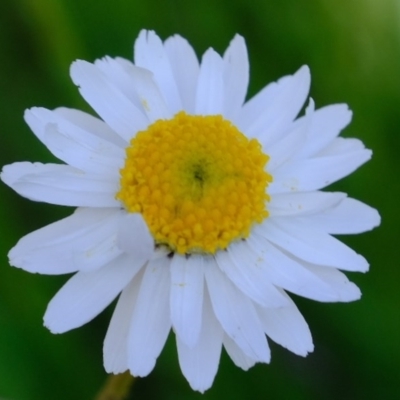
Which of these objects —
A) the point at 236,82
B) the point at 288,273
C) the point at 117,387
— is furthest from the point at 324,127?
the point at 117,387

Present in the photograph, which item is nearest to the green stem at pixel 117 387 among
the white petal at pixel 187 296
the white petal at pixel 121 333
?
the white petal at pixel 121 333

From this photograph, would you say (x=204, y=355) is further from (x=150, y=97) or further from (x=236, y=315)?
(x=150, y=97)

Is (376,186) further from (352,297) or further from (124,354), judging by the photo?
(124,354)

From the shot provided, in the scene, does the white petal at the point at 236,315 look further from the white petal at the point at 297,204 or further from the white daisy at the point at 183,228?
the white petal at the point at 297,204

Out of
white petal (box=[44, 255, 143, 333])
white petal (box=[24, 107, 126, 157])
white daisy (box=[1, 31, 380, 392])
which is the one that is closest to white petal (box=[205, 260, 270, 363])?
white daisy (box=[1, 31, 380, 392])

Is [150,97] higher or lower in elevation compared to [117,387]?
higher
